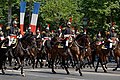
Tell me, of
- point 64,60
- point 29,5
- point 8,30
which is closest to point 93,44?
point 64,60

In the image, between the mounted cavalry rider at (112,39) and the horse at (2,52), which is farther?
the mounted cavalry rider at (112,39)

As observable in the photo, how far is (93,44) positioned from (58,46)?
634 centimetres

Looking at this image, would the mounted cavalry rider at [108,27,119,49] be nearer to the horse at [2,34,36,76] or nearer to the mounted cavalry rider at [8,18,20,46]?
the horse at [2,34,36,76]

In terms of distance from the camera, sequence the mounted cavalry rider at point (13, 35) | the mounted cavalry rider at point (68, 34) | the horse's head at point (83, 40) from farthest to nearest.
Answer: the mounted cavalry rider at point (68, 34) → the horse's head at point (83, 40) → the mounted cavalry rider at point (13, 35)

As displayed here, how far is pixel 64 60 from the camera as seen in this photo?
28047 mm

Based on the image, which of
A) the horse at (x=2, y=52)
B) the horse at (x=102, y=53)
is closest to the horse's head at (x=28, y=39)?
the horse at (x=2, y=52)

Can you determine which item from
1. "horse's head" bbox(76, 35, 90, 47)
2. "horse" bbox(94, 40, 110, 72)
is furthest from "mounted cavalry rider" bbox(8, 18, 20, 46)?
"horse" bbox(94, 40, 110, 72)

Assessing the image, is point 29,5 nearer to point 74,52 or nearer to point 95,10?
point 95,10

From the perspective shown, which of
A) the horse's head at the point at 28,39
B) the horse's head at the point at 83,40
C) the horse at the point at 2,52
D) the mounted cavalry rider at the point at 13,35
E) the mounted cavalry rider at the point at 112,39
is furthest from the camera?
the mounted cavalry rider at the point at 112,39

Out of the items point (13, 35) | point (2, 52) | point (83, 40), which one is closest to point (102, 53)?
point (83, 40)

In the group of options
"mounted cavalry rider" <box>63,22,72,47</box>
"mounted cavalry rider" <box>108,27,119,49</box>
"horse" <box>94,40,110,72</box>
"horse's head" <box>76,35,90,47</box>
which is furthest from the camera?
"horse" <box>94,40,110,72</box>

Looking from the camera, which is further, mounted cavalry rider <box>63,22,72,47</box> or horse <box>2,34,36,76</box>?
mounted cavalry rider <box>63,22,72,47</box>

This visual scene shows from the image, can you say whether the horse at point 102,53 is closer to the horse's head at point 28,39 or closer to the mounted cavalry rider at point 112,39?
the mounted cavalry rider at point 112,39

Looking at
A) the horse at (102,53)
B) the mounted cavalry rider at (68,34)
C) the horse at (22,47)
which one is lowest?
the horse at (102,53)
